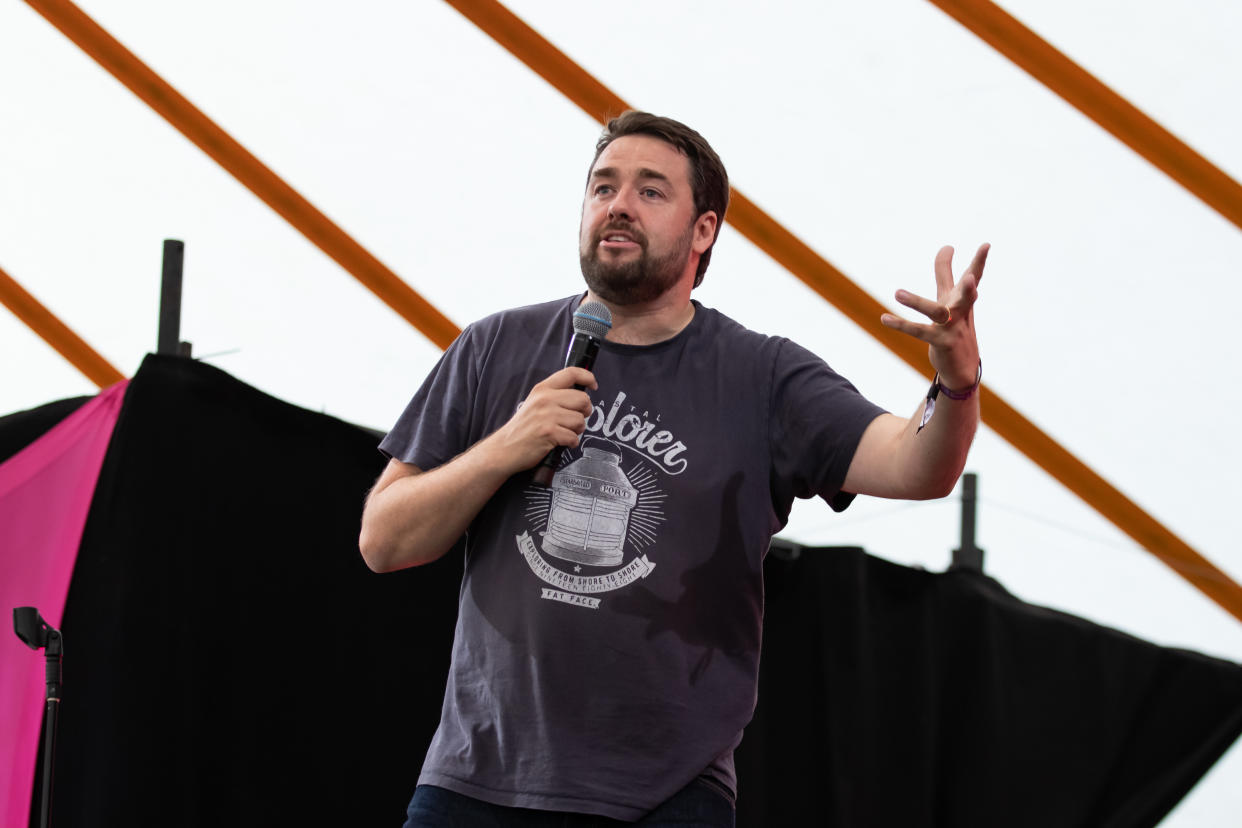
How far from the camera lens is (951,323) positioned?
1307 millimetres

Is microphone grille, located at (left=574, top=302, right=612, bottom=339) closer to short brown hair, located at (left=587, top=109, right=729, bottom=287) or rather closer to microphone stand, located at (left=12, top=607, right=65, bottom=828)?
short brown hair, located at (left=587, top=109, right=729, bottom=287)

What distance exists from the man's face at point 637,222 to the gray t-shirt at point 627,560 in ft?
0.26

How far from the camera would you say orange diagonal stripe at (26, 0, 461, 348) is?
3125 mm

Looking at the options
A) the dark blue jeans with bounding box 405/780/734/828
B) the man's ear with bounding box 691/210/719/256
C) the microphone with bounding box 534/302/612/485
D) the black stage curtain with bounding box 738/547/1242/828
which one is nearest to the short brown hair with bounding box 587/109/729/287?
the man's ear with bounding box 691/210/719/256

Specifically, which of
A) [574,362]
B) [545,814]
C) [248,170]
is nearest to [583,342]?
[574,362]

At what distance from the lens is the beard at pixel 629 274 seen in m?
1.57

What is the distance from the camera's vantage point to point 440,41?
3.41m

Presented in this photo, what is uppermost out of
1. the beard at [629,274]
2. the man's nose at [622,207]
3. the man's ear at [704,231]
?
the man's ear at [704,231]

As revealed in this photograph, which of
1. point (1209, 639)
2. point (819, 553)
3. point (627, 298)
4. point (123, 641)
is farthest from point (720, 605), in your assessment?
point (1209, 639)

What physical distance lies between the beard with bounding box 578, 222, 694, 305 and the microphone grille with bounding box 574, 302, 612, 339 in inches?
1.3

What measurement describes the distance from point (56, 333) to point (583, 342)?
2.23 meters

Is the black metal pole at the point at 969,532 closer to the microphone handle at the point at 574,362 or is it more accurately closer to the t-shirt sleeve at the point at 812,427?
the t-shirt sleeve at the point at 812,427

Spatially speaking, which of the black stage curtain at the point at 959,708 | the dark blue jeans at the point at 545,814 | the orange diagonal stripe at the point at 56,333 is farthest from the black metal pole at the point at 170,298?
the black stage curtain at the point at 959,708

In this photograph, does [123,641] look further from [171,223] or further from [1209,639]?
[1209,639]
